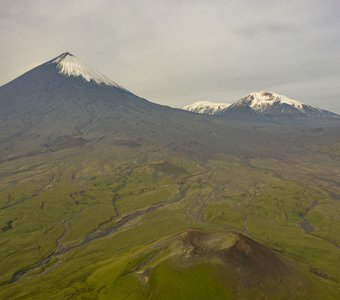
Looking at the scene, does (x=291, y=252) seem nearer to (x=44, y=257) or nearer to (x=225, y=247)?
(x=225, y=247)

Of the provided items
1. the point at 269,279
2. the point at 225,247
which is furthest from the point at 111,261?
the point at 269,279

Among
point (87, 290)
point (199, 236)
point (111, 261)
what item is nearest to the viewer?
point (87, 290)

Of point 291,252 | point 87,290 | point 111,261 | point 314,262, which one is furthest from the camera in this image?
point 291,252

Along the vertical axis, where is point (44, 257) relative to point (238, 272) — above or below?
below

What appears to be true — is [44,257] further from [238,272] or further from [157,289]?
[238,272]

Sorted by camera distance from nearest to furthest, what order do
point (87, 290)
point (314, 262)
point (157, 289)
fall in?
point (157, 289), point (87, 290), point (314, 262)

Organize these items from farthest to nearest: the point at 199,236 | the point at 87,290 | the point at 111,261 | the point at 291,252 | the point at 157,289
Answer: the point at 291,252, the point at 111,261, the point at 199,236, the point at 87,290, the point at 157,289

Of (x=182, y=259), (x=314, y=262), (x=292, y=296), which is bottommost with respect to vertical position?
(x=314, y=262)

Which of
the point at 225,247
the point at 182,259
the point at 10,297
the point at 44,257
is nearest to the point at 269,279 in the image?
the point at 225,247

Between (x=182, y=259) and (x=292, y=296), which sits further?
(x=182, y=259)
